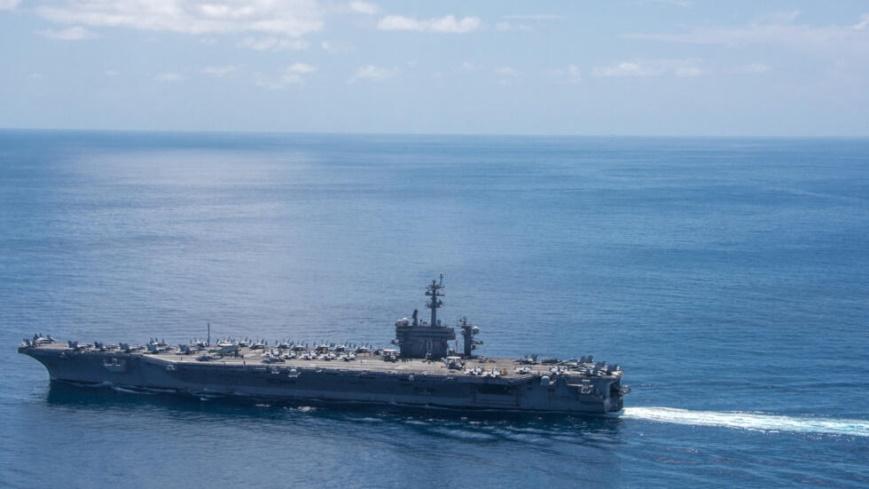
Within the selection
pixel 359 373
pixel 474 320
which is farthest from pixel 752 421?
pixel 474 320

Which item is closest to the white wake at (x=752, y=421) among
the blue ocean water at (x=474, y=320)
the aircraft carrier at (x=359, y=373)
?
the blue ocean water at (x=474, y=320)

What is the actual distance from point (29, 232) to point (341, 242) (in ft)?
115

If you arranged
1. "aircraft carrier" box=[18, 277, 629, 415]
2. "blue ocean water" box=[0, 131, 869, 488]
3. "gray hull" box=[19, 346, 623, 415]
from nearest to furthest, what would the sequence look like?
"blue ocean water" box=[0, 131, 869, 488]
"gray hull" box=[19, 346, 623, 415]
"aircraft carrier" box=[18, 277, 629, 415]

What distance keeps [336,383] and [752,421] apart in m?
21.3

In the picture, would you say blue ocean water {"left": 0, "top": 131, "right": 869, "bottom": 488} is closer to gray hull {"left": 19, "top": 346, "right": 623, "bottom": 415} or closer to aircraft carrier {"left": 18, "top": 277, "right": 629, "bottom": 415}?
gray hull {"left": 19, "top": 346, "right": 623, "bottom": 415}

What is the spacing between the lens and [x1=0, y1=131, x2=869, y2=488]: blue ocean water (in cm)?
4694

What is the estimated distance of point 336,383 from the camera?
5722 cm

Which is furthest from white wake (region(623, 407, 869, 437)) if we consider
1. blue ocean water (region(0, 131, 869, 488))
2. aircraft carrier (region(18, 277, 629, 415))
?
aircraft carrier (region(18, 277, 629, 415))

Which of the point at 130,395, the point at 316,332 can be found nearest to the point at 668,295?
the point at 316,332

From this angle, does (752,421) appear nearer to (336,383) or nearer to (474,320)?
(336,383)

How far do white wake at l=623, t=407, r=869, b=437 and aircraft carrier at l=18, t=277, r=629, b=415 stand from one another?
1989 mm

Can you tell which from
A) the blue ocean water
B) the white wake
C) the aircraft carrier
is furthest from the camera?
the aircraft carrier

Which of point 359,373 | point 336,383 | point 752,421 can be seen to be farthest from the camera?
point 336,383

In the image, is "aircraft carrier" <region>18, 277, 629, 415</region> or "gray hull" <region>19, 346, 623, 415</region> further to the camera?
"aircraft carrier" <region>18, 277, 629, 415</region>
